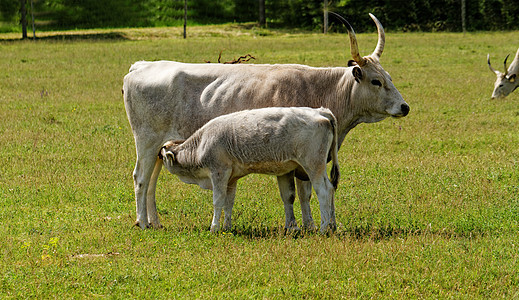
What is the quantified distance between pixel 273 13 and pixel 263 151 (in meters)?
48.7

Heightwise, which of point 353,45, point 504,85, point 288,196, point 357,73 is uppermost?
point 353,45

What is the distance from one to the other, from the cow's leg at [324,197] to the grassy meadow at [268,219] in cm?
23

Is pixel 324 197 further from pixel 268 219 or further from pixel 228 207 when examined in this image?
pixel 268 219

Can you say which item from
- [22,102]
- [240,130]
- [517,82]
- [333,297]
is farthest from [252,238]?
[517,82]

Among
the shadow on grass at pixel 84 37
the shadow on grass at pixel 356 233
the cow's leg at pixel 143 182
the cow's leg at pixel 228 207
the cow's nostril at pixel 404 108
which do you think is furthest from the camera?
the shadow on grass at pixel 84 37

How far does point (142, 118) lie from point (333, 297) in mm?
3806

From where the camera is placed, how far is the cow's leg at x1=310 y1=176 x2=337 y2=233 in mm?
7566

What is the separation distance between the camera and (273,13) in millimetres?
55125

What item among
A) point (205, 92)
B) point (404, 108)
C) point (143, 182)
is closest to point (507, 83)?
point (404, 108)

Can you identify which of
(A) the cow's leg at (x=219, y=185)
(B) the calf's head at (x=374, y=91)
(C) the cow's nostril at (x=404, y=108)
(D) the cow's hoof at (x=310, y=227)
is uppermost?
(B) the calf's head at (x=374, y=91)

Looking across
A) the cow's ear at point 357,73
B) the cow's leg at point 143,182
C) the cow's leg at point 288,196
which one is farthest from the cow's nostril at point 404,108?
the cow's leg at point 143,182

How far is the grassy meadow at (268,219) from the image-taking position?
6352mm

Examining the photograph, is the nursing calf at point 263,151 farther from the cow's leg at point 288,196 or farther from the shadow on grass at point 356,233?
the shadow on grass at point 356,233

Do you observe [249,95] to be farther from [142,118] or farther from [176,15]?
[176,15]
